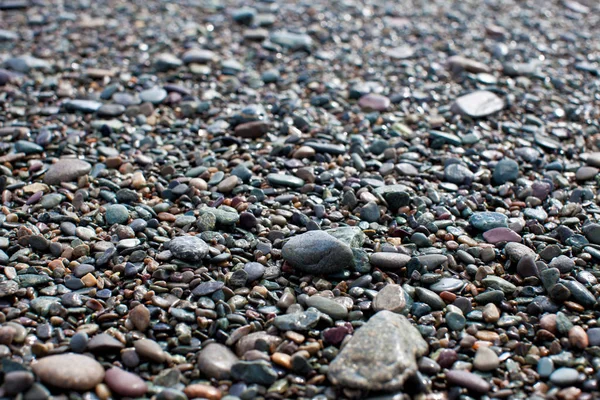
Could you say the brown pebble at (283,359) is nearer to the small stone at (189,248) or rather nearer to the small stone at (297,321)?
the small stone at (297,321)

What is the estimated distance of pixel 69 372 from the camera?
8.86 feet

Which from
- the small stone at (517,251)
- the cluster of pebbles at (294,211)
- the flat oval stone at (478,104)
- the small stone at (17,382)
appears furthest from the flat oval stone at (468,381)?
the flat oval stone at (478,104)

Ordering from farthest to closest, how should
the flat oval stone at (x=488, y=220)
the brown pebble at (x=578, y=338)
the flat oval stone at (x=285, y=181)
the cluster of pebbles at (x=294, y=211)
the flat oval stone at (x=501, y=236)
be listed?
1. the flat oval stone at (x=285, y=181)
2. the flat oval stone at (x=488, y=220)
3. the flat oval stone at (x=501, y=236)
4. the brown pebble at (x=578, y=338)
5. the cluster of pebbles at (x=294, y=211)

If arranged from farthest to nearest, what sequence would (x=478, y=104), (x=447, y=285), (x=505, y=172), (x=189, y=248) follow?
(x=478, y=104) < (x=505, y=172) < (x=189, y=248) < (x=447, y=285)

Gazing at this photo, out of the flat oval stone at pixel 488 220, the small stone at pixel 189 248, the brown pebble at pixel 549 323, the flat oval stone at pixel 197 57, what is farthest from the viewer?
the flat oval stone at pixel 197 57

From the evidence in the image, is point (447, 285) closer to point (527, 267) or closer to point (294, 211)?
point (527, 267)

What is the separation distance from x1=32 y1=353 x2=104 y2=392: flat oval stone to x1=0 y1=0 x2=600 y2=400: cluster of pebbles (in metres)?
0.01

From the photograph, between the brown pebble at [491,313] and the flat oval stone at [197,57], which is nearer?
the brown pebble at [491,313]

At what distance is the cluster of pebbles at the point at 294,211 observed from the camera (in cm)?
287

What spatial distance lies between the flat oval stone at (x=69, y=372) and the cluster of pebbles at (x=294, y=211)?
0.03ft

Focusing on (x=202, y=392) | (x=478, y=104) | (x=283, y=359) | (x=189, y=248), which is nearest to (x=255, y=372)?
(x=283, y=359)

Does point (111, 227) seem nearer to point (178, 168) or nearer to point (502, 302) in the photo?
point (178, 168)

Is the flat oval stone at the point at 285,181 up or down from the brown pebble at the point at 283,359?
up

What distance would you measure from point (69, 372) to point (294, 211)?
1.75 metres
